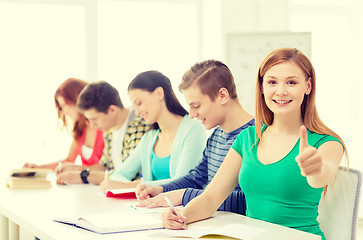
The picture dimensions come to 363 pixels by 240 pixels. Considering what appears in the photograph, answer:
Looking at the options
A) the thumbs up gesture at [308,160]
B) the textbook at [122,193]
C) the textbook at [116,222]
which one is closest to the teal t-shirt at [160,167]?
the textbook at [122,193]

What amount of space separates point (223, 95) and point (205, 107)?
9cm

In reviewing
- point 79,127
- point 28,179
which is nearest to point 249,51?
point 79,127

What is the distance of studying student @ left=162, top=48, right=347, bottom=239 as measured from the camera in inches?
65.7

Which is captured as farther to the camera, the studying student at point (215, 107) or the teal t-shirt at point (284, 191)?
the studying student at point (215, 107)

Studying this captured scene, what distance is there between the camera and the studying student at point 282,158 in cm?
167

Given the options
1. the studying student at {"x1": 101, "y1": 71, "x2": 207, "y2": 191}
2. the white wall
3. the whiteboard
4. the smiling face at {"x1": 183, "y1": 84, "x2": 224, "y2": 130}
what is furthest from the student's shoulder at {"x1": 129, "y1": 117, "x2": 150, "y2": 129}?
the white wall

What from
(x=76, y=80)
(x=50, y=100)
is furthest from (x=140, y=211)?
(x=50, y=100)

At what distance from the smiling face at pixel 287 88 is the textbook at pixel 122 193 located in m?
0.86

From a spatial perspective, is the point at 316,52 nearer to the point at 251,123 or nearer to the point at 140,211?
the point at 251,123

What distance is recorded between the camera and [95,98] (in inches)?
127

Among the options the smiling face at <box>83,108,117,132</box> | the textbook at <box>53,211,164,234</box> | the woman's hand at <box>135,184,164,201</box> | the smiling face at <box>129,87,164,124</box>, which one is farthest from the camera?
the smiling face at <box>83,108,117,132</box>

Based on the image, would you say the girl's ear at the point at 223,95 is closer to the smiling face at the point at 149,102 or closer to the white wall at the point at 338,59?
the smiling face at the point at 149,102

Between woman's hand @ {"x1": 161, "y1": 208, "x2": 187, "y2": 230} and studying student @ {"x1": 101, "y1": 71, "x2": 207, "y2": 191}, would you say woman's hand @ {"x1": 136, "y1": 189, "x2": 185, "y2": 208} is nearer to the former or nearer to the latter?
woman's hand @ {"x1": 161, "y1": 208, "x2": 187, "y2": 230}

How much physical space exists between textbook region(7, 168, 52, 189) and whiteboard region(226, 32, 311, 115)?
232cm
